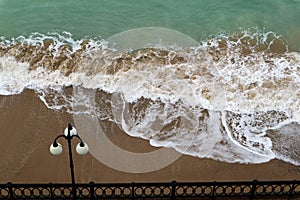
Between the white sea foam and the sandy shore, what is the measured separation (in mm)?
276

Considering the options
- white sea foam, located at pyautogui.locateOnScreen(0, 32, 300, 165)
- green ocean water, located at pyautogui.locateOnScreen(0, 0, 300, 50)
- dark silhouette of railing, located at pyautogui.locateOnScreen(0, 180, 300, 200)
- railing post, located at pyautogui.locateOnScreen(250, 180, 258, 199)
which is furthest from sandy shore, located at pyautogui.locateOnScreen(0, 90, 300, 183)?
green ocean water, located at pyautogui.locateOnScreen(0, 0, 300, 50)

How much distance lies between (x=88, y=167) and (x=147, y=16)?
7857mm

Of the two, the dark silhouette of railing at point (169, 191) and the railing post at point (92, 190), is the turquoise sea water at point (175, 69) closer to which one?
the dark silhouette of railing at point (169, 191)

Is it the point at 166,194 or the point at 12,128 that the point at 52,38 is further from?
the point at 166,194

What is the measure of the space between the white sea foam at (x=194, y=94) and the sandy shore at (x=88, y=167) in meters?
0.28

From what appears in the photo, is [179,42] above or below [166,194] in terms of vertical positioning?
above

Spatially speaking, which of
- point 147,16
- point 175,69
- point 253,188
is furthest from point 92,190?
point 147,16

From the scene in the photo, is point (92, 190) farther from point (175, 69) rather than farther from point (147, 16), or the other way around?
point (147, 16)

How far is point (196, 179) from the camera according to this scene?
417 inches

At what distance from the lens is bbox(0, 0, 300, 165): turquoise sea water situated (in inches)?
463

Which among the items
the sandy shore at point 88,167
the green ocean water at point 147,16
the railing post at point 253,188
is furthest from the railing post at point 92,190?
the green ocean water at point 147,16

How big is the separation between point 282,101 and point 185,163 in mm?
3610

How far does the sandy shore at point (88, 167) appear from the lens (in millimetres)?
10609

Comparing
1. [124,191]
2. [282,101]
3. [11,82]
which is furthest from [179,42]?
[124,191]
